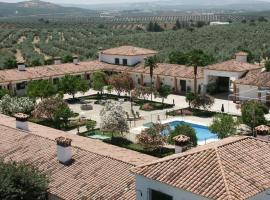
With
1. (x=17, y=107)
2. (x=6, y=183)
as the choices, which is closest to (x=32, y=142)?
(x=6, y=183)

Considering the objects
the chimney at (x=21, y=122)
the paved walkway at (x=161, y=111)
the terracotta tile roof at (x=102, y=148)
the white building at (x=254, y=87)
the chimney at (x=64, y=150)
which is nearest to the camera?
the chimney at (x=64, y=150)

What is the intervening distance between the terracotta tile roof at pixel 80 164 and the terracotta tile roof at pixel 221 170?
10.6ft

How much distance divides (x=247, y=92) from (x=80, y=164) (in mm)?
31056

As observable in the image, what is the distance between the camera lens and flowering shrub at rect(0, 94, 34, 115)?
41.9m

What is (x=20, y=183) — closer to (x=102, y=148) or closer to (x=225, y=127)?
(x=102, y=148)

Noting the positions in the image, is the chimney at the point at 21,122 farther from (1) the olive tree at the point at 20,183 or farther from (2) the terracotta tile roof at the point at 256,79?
(2) the terracotta tile roof at the point at 256,79

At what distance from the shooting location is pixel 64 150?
22.3 meters

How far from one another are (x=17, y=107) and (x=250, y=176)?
30.1 metres

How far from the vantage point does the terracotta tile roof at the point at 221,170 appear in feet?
48.0

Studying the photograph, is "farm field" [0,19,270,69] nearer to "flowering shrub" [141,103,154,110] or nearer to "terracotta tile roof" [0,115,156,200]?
"flowering shrub" [141,103,154,110]

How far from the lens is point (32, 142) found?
25.4 meters

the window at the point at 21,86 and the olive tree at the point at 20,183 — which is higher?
the olive tree at the point at 20,183

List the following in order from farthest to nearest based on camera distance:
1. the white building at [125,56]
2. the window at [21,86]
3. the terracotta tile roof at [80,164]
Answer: the white building at [125,56], the window at [21,86], the terracotta tile roof at [80,164]

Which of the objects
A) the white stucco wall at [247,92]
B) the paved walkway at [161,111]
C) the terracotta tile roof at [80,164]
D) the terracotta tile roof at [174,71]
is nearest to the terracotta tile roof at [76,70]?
the terracotta tile roof at [174,71]
